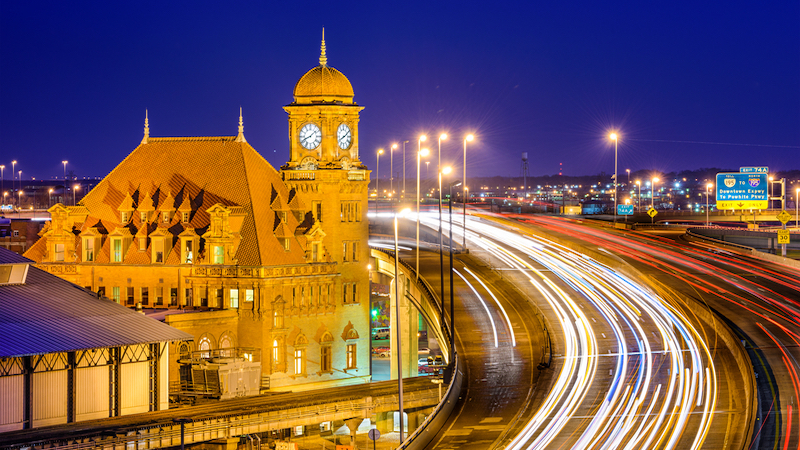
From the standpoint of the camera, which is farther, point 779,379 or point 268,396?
point 268,396

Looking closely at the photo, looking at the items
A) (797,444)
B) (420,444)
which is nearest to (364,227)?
(420,444)

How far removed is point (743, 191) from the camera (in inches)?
4318

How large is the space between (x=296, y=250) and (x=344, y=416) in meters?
18.9

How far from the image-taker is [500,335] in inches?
2366

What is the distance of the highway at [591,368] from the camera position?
1602 inches

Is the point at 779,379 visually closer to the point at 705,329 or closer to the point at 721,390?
the point at 721,390

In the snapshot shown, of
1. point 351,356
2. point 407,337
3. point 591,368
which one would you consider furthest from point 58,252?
point 591,368

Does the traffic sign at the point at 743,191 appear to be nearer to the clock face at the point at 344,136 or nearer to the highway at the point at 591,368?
the highway at the point at 591,368

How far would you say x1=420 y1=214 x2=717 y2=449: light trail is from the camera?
4025 centimetres

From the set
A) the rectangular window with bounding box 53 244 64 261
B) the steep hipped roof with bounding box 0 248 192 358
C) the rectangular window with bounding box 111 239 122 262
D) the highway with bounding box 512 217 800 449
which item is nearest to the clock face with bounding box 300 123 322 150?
the rectangular window with bounding box 111 239 122 262

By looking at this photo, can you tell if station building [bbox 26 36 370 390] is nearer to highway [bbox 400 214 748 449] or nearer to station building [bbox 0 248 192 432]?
station building [bbox 0 248 192 432]

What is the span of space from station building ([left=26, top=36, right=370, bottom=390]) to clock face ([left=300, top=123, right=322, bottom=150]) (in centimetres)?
11

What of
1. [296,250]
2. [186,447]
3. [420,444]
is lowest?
[186,447]

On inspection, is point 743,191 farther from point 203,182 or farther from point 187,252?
point 187,252
